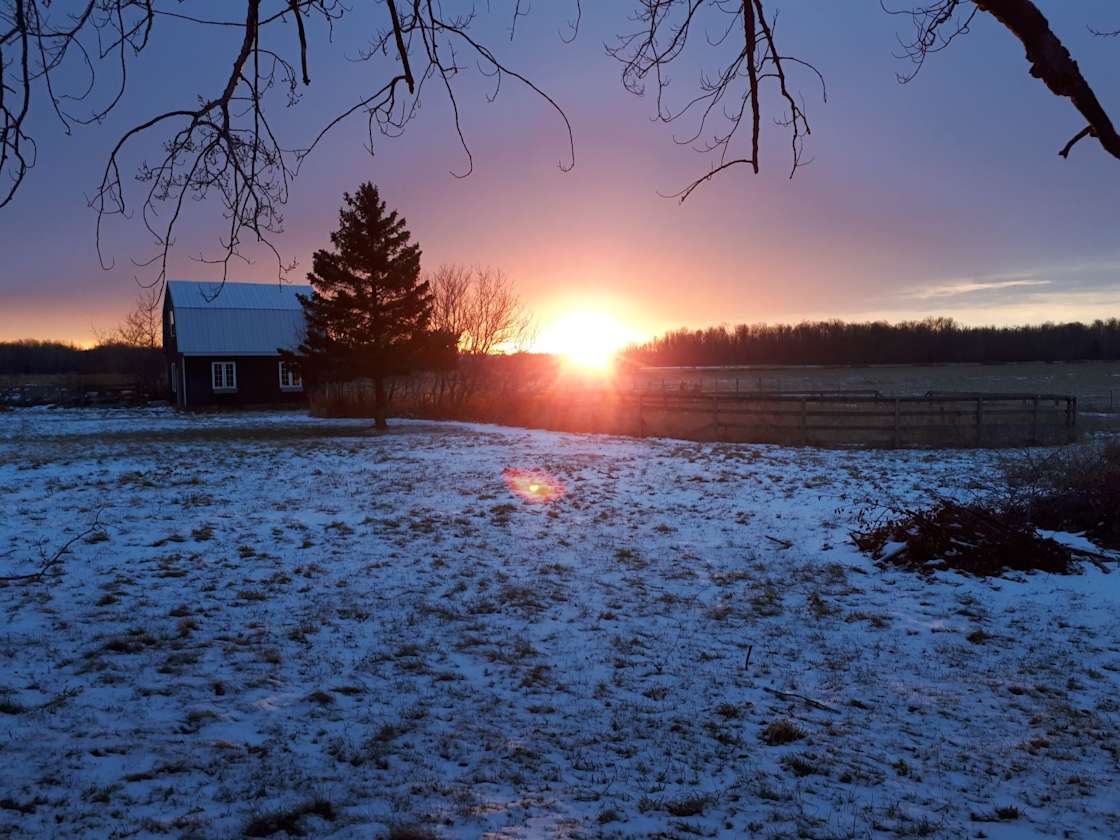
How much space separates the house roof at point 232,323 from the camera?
38.2 meters

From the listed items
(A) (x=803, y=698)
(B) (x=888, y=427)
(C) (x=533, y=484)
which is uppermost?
(B) (x=888, y=427)

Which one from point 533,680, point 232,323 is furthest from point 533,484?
point 232,323

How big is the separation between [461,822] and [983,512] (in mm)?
7490

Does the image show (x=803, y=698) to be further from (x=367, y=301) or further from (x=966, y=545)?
(x=367, y=301)

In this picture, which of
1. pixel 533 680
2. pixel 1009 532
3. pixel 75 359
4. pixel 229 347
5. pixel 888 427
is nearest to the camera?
pixel 533 680

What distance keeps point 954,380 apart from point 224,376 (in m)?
60.6

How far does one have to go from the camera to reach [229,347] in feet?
127

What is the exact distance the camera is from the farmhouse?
38094 mm

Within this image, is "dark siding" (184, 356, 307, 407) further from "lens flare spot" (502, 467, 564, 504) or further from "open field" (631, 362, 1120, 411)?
"lens flare spot" (502, 467, 564, 504)

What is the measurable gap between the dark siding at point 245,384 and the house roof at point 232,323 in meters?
0.48

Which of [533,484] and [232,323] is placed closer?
[533,484]

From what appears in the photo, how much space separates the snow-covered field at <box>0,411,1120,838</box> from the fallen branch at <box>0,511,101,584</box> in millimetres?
125

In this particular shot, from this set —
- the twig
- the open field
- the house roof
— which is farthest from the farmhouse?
the twig

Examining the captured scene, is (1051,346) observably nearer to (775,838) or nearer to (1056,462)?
(1056,462)
